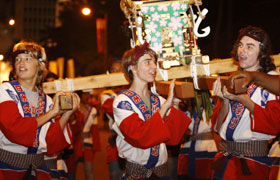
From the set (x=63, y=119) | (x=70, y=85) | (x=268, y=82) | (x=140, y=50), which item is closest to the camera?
(x=268, y=82)

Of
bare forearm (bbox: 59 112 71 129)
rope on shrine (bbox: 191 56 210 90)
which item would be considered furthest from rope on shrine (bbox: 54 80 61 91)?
rope on shrine (bbox: 191 56 210 90)

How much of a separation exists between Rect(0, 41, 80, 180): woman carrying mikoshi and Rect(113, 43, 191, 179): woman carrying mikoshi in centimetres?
52

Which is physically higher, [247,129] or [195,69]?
[195,69]

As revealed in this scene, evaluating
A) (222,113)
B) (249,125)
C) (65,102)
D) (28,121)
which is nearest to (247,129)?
(249,125)

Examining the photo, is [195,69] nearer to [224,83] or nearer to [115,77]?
[224,83]

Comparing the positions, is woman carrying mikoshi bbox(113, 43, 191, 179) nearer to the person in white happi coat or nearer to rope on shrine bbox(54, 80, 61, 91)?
the person in white happi coat

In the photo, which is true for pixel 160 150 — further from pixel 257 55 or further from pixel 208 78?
pixel 257 55

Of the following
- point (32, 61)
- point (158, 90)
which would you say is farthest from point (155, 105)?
point (32, 61)

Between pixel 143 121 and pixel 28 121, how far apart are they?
99 cm

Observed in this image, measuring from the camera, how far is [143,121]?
320 cm

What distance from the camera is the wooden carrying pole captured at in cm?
327

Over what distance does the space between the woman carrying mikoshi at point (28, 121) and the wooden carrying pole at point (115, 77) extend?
12 cm

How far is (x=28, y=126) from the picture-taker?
3.26 m

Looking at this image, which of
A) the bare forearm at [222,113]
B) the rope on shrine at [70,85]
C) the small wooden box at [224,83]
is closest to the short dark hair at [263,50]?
the bare forearm at [222,113]
